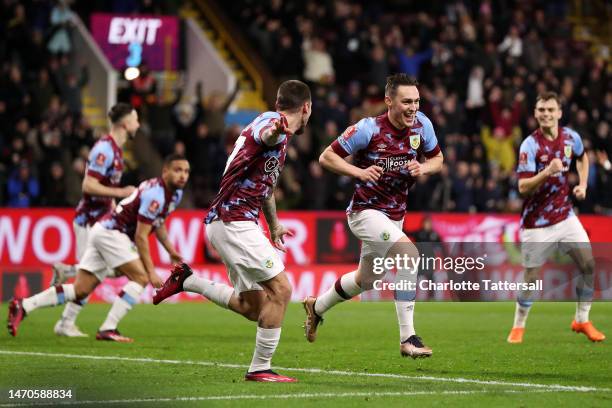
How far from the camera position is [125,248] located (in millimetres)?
13914

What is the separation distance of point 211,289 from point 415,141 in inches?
85.6

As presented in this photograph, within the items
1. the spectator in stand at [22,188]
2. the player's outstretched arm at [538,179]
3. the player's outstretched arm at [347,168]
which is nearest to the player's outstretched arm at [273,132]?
the player's outstretched arm at [347,168]

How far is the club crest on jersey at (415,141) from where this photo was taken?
428 inches

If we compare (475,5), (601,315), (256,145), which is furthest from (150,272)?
(475,5)

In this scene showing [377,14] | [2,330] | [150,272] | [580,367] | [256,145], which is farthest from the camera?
[377,14]

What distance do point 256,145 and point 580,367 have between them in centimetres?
348

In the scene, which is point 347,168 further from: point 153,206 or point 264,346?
point 153,206

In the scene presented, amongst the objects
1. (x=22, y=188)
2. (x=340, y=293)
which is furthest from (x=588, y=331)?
(x=22, y=188)

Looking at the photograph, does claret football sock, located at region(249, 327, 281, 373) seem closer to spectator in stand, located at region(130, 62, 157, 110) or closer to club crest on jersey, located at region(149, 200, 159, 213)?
club crest on jersey, located at region(149, 200, 159, 213)

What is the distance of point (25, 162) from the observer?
21.4 metres

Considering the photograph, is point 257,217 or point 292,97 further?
point 257,217

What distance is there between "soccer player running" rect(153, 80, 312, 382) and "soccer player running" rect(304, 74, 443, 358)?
105 centimetres

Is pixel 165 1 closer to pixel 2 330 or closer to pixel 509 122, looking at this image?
pixel 509 122

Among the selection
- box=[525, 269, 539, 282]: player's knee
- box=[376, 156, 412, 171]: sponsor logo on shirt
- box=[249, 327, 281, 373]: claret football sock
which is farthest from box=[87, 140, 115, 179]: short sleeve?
box=[249, 327, 281, 373]: claret football sock
